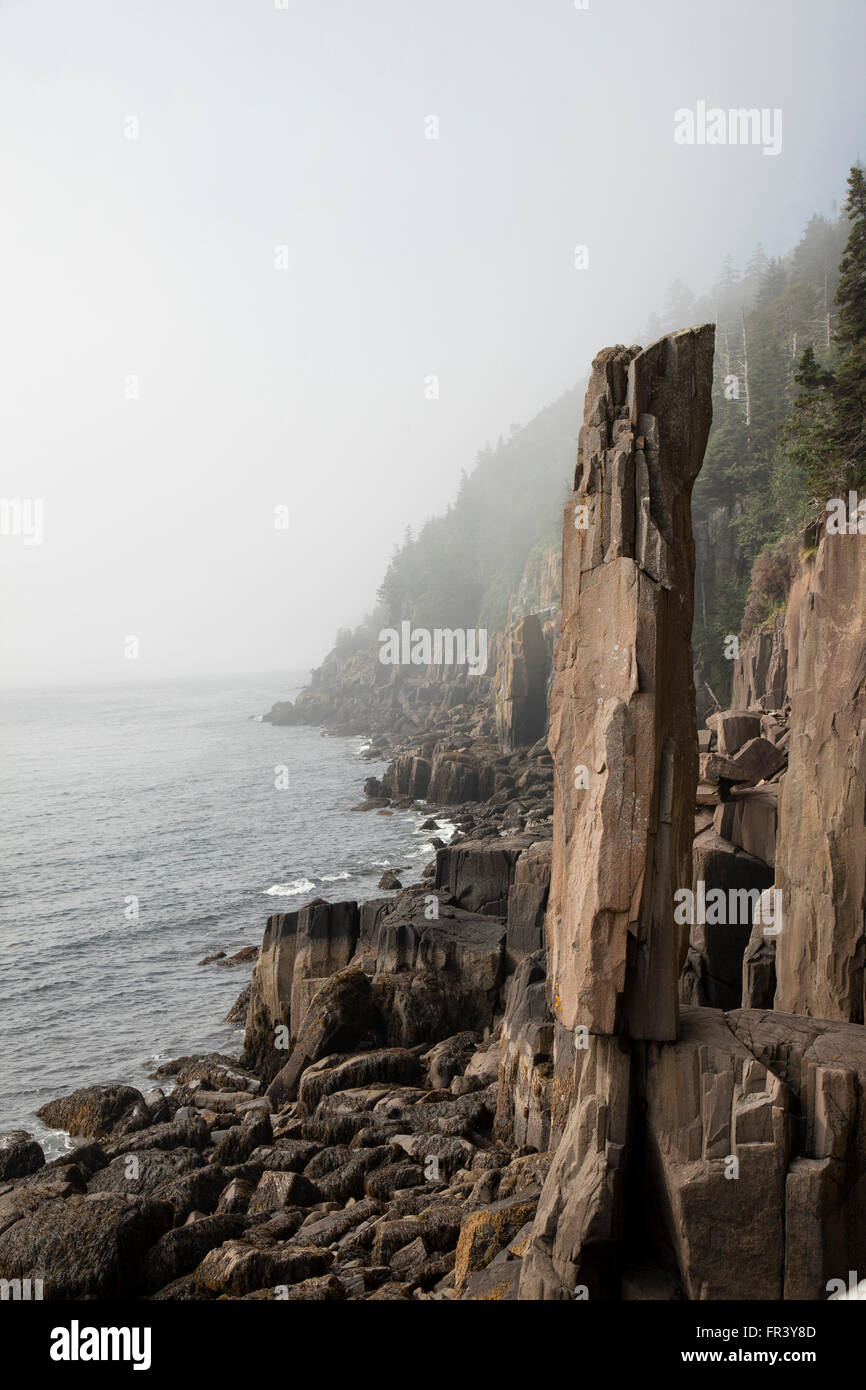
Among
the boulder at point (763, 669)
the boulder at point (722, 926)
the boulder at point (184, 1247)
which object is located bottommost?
the boulder at point (184, 1247)

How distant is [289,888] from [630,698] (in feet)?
108

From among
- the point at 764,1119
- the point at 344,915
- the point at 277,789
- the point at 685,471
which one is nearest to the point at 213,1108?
the point at 344,915

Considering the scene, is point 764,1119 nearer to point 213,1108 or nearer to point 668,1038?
point 668,1038

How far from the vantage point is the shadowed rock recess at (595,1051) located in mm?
7543

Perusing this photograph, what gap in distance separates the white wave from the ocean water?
0.16 meters

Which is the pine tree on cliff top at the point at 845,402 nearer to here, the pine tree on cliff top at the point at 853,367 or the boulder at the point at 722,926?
the pine tree on cliff top at the point at 853,367

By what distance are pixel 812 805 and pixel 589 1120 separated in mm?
6189

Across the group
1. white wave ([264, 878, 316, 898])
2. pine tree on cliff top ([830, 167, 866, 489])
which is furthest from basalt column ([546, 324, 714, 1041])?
white wave ([264, 878, 316, 898])

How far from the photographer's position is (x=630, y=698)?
322 inches

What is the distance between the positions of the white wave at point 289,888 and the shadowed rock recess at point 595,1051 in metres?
15.3

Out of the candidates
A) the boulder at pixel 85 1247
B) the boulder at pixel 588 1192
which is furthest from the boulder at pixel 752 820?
the boulder at pixel 85 1247

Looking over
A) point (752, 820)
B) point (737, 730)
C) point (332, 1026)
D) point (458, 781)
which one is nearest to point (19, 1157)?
point (332, 1026)

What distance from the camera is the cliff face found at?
37.4 feet

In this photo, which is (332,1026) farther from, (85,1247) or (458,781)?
(458,781)
